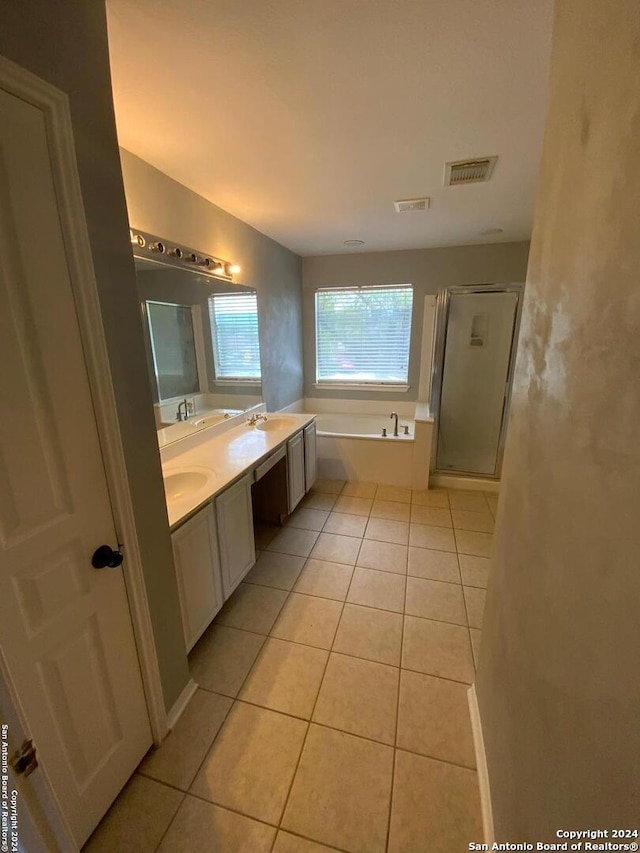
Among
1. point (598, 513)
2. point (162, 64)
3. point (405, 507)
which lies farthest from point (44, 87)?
point (405, 507)

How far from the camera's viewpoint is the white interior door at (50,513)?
0.76 m

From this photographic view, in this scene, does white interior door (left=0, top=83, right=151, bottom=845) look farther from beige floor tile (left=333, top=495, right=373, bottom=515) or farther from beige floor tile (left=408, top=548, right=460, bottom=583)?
beige floor tile (left=333, top=495, right=373, bottom=515)

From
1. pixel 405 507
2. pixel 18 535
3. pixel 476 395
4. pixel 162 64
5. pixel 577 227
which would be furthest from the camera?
pixel 476 395

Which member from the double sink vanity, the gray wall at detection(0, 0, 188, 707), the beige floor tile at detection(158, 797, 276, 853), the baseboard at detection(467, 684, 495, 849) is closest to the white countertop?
the double sink vanity

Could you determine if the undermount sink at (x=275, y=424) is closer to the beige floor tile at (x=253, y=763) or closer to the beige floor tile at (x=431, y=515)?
the beige floor tile at (x=431, y=515)

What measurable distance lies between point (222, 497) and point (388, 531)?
156 centimetres

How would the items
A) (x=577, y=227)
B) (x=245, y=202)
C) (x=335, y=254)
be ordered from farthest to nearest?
(x=335, y=254)
(x=245, y=202)
(x=577, y=227)

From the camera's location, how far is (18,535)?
81 centimetres

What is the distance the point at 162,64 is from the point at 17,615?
1.79 m

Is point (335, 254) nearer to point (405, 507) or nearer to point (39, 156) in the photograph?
point (405, 507)

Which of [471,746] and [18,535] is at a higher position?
[18,535]

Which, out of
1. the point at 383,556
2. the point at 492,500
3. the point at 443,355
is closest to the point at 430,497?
the point at 492,500

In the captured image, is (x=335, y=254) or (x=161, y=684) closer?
(x=161, y=684)

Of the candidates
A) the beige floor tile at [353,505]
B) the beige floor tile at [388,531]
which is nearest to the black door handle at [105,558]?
the beige floor tile at [388,531]
